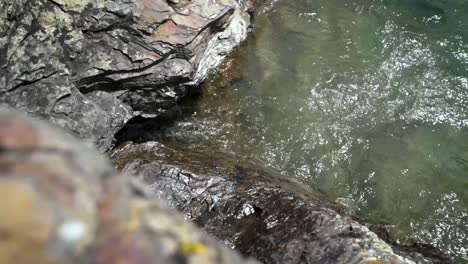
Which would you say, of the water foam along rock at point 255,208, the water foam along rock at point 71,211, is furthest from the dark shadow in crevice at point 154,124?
the water foam along rock at point 71,211

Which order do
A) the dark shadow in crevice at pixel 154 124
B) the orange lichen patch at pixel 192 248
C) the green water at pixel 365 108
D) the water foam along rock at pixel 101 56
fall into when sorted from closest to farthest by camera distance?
the orange lichen patch at pixel 192 248
the water foam along rock at pixel 101 56
the green water at pixel 365 108
the dark shadow in crevice at pixel 154 124

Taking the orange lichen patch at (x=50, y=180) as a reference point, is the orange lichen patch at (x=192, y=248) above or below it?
below

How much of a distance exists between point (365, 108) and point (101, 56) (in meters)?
3.35

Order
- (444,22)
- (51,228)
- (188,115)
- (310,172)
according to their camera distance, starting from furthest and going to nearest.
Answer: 1. (444,22)
2. (188,115)
3. (310,172)
4. (51,228)

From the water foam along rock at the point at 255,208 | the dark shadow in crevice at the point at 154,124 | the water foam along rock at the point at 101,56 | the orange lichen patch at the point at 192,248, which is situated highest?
the orange lichen patch at the point at 192,248

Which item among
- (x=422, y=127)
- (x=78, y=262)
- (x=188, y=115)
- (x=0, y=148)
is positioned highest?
(x=0, y=148)

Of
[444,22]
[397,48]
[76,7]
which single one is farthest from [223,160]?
[444,22]

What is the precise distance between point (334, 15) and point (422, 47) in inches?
53.5

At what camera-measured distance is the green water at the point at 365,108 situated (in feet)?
19.3

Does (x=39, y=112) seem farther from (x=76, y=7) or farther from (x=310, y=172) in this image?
(x=310, y=172)

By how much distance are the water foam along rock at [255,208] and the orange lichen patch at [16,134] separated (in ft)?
10.3

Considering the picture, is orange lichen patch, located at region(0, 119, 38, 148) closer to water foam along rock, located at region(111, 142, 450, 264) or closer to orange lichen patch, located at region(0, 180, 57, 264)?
orange lichen patch, located at region(0, 180, 57, 264)

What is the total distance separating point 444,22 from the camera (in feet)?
23.9

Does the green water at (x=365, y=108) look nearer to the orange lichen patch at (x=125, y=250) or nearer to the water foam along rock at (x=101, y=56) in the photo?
the water foam along rock at (x=101, y=56)
